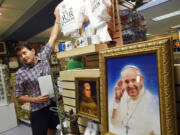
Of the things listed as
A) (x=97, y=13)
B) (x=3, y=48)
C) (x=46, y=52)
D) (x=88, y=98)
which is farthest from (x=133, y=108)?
(x=3, y=48)

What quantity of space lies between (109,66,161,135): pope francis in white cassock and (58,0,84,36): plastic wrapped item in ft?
2.02

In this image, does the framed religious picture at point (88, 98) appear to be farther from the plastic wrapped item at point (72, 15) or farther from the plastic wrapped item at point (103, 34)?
the plastic wrapped item at point (72, 15)

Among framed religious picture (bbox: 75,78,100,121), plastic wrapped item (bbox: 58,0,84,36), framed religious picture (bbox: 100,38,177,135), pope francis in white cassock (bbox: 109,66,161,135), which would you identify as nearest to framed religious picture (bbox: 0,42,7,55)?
plastic wrapped item (bbox: 58,0,84,36)

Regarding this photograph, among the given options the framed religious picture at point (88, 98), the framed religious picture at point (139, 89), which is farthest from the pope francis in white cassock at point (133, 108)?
the framed religious picture at point (88, 98)

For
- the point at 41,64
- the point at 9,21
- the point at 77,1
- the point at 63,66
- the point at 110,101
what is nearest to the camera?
the point at 110,101

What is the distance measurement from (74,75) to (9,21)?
463 centimetres

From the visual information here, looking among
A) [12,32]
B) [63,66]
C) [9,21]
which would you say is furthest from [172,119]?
[12,32]

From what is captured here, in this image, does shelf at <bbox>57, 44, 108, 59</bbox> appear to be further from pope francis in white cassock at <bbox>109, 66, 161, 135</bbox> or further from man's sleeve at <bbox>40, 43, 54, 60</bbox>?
man's sleeve at <bbox>40, 43, 54, 60</bbox>

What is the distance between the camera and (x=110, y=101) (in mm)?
794

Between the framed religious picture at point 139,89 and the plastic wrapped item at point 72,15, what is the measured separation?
46 centimetres

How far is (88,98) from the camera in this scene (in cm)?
99

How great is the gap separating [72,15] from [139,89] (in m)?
0.79

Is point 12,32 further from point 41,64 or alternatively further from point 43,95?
point 43,95

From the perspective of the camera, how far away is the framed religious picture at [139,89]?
22.8 inches
